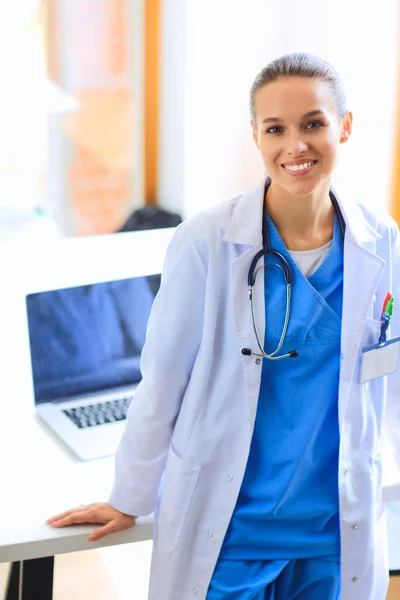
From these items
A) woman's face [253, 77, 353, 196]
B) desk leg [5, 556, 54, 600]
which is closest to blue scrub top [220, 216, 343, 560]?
woman's face [253, 77, 353, 196]

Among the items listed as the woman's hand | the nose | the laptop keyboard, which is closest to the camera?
the nose

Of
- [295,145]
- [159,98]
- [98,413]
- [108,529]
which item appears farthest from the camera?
[159,98]

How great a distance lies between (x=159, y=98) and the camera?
4156 millimetres

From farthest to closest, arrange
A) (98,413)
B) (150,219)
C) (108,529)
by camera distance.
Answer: (150,219) < (98,413) < (108,529)

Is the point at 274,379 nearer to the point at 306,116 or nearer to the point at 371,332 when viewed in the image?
the point at 371,332

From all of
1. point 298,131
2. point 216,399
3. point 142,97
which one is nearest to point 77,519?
point 216,399

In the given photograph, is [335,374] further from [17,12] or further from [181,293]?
[17,12]

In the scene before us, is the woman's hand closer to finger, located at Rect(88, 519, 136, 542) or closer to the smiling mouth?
finger, located at Rect(88, 519, 136, 542)

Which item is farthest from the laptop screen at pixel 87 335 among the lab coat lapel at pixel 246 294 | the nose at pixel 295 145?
the nose at pixel 295 145

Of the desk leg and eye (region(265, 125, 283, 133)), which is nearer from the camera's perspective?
eye (region(265, 125, 283, 133))

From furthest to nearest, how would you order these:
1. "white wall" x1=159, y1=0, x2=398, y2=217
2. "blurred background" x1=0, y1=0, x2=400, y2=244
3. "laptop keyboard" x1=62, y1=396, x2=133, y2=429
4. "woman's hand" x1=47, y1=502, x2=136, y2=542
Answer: "blurred background" x1=0, y1=0, x2=400, y2=244 → "white wall" x1=159, y1=0, x2=398, y2=217 → "laptop keyboard" x1=62, y1=396, x2=133, y2=429 → "woman's hand" x1=47, y1=502, x2=136, y2=542

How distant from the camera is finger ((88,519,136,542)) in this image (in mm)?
1485

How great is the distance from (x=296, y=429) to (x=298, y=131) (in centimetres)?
44

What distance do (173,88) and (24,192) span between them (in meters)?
0.87
